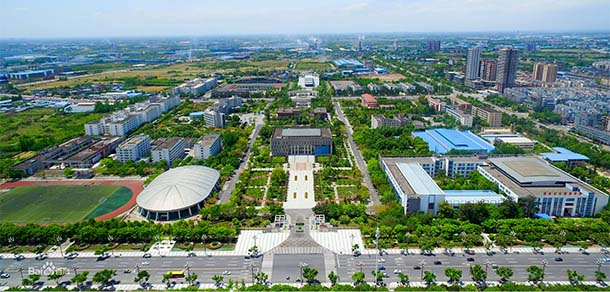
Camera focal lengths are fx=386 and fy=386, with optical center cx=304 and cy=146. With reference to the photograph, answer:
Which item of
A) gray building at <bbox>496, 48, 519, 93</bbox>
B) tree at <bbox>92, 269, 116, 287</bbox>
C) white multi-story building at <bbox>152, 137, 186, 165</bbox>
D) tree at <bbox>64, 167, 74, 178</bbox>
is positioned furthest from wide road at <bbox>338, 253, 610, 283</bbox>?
gray building at <bbox>496, 48, 519, 93</bbox>

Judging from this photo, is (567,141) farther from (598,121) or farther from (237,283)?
(237,283)

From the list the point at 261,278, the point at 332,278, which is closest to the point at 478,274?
the point at 332,278

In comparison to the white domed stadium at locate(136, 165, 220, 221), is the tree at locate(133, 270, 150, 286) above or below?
below

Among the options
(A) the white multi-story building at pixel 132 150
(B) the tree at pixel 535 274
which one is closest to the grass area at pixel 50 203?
(A) the white multi-story building at pixel 132 150

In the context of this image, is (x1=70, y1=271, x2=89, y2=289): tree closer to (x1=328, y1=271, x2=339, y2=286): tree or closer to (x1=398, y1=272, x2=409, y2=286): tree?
(x1=328, y1=271, x2=339, y2=286): tree

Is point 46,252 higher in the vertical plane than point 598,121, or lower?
lower

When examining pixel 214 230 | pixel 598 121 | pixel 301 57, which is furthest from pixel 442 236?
pixel 301 57

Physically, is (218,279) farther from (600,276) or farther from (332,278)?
(600,276)
